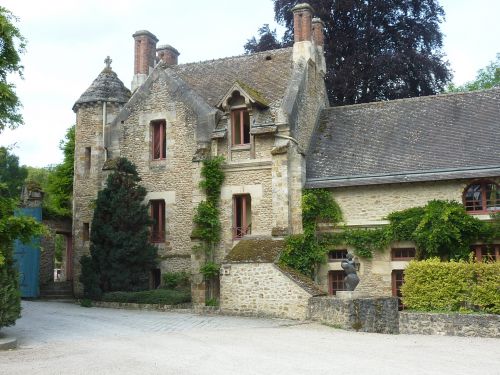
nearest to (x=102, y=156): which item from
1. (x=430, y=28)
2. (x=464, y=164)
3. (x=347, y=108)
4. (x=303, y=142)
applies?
(x=303, y=142)

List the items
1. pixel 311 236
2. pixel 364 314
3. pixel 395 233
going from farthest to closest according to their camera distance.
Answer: pixel 311 236
pixel 395 233
pixel 364 314

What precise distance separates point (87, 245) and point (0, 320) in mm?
11125

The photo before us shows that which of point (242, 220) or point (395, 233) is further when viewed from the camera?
point (242, 220)

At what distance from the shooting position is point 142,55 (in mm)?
25859

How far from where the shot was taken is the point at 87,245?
2338 cm

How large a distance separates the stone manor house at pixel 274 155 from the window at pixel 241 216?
4cm

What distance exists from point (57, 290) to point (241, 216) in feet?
31.3

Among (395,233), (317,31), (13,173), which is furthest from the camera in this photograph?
(13,173)

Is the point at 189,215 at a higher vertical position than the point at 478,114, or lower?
lower

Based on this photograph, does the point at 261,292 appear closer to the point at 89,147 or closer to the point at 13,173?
the point at 89,147

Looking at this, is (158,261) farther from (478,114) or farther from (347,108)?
(478,114)

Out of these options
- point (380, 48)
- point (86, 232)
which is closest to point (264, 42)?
point (380, 48)

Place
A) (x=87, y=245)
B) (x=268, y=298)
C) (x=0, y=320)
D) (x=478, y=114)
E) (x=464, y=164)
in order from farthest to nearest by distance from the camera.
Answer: (x=87, y=245)
(x=478, y=114)
(x=464, y=164)
(x=268, y=298)
(x=0, y=320)

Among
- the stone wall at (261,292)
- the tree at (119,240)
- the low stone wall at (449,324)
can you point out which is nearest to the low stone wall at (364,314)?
the low stone wall at (449,324)
